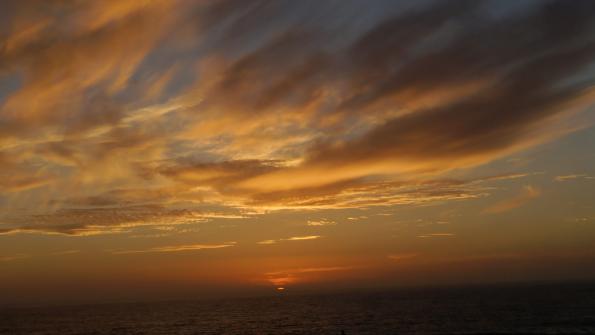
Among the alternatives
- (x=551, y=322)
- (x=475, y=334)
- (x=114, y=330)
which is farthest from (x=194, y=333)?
(x=551, y=322)

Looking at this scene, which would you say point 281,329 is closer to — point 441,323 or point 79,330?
point 441,323

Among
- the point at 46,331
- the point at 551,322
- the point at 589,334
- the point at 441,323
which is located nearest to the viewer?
the point at 589,334

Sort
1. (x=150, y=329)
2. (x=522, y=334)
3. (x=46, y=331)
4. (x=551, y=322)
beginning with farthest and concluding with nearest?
(x=46, y=331), (x=150, y=329), (x=551, y=322), (x=522, y=334)

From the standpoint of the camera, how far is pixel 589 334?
71188mm

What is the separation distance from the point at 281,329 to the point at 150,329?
39.1 meters

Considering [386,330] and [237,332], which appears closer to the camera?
[386,330]

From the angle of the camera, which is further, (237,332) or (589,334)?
(237,332)

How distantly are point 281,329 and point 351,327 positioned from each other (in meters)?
16.3

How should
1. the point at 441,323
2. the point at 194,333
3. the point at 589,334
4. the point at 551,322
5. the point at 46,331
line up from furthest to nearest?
the point at 46,331
the point at 194,333
the point at 441,323
the point at 551,322
the point at 589,334

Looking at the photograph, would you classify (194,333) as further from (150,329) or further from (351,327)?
(351,327)

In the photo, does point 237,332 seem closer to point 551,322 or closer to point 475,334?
point 475,334

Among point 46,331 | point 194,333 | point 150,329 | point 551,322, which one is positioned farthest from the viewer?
point 46,331

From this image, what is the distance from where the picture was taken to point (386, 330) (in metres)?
91.3

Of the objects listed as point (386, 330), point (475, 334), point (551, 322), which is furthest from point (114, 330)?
point (551, 322)
